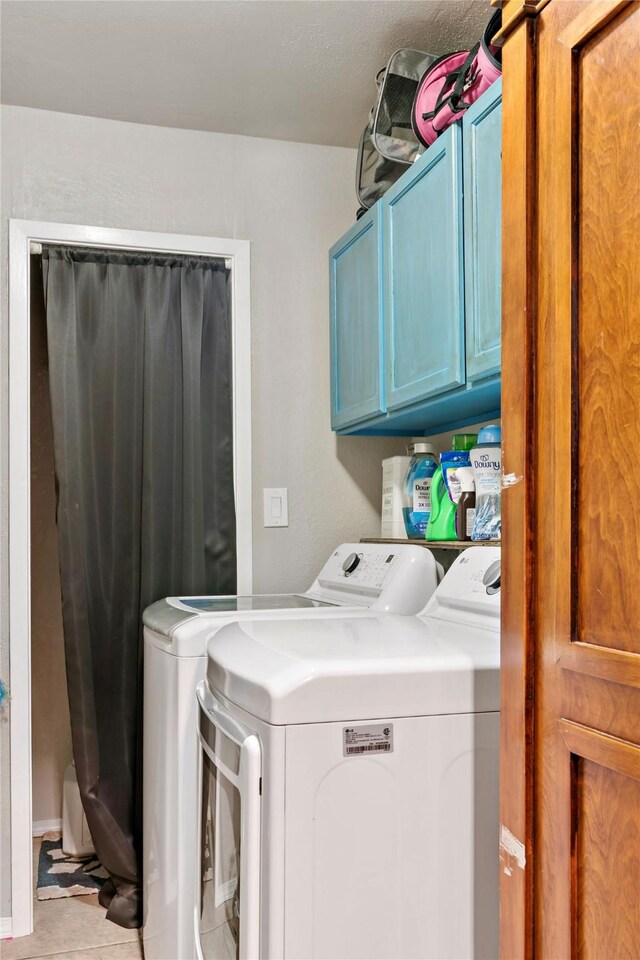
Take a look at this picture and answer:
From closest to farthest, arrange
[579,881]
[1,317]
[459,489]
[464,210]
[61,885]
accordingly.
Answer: [579,881], [464,210], [459,489], [1,317], [61,885]

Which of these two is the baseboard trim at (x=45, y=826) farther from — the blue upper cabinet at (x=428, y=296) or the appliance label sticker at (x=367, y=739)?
the appliance label sticker at (x=367, y=739)

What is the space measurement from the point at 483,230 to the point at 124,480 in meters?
1.37

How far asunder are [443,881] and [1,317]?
79.3 inches

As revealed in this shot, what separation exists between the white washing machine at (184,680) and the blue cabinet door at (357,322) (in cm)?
46

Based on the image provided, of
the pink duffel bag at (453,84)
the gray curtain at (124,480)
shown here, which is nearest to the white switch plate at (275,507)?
the gray curtain at (124,480)

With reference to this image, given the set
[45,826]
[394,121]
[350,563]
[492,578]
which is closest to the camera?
[492,578]

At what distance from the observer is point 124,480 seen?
253cm

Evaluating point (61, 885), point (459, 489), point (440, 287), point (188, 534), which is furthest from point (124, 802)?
point (440, 287)

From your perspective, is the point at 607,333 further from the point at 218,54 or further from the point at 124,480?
the point at 124,480

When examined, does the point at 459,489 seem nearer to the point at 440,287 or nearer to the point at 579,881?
the point at 440,287

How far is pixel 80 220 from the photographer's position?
8.33ft

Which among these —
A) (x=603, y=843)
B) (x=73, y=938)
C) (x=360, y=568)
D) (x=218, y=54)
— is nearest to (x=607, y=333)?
(x=603, y=843)

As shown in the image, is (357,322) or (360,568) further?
(357,322)

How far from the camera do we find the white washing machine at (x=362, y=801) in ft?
3.86
